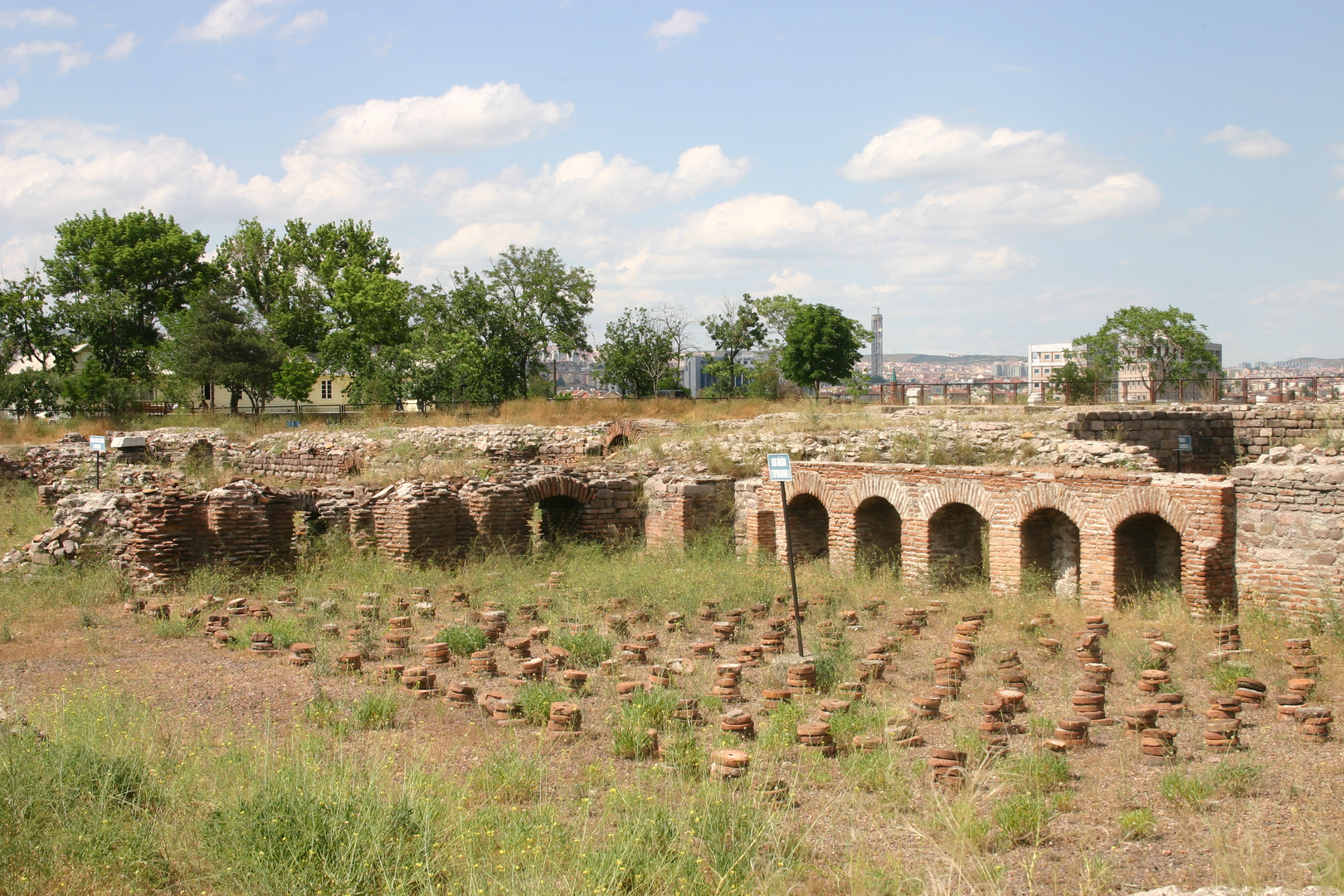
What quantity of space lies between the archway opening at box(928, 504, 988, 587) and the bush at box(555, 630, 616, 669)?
5273mm

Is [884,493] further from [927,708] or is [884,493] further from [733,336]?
[733,336]

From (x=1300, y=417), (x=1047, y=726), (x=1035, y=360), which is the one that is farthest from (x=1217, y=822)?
(x=1035, y=360)

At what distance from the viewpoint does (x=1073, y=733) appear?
6.37m

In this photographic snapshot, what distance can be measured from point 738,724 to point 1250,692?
3.91 meters

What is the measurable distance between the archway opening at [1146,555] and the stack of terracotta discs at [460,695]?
7.30 m

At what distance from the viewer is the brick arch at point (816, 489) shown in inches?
545

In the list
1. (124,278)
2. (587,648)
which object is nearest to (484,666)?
(587,648)

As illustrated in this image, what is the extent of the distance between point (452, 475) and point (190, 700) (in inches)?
356

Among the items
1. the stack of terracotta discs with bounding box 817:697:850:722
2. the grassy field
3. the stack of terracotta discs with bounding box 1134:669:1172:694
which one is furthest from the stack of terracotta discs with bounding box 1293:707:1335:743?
the stack of terracotta discs with bounding box 817:697:850:722

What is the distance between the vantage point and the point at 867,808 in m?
5.43

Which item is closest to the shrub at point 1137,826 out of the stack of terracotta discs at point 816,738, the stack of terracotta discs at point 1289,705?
the stack of terracotta discs at point 816,738

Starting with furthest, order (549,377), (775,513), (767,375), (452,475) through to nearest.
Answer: (549,377) < (767,375) < (452,475) < (775,513)

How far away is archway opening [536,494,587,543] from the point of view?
15.6 m

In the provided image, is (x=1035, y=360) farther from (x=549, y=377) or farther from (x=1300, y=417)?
(x=1300, y=417)
